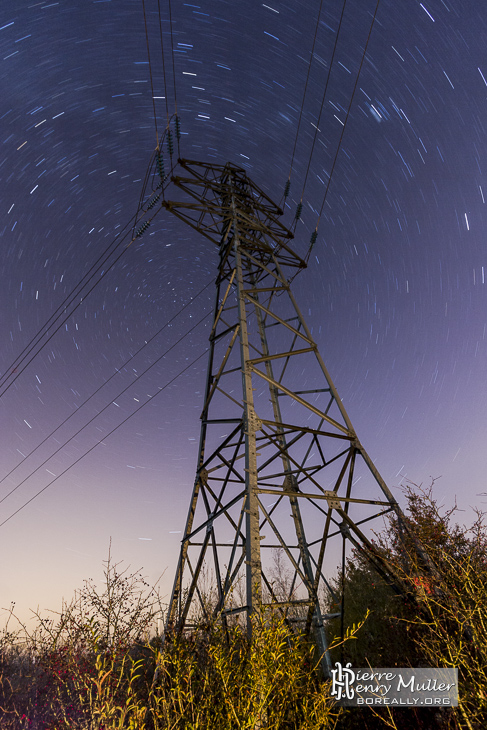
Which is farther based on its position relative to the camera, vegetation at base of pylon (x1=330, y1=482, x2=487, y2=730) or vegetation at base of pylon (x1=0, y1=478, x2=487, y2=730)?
vegetation at base of pylon (x1=330, y1=482, x2=487, y2=730)

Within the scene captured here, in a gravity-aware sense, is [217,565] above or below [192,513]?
below

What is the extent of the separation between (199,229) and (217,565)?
8.49 metres

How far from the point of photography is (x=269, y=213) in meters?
11.3

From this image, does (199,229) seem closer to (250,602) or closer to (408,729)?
(250,602)

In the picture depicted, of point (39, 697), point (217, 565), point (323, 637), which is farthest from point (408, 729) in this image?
point (39, 697)

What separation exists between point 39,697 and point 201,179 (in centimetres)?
2530

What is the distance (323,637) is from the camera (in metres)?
5.79

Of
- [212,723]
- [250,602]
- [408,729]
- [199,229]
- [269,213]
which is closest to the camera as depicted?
[212,723]

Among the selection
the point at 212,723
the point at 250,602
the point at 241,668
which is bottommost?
the point at 212,723

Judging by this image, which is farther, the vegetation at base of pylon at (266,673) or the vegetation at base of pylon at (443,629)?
the vegetation at base of pylon at (443,629)

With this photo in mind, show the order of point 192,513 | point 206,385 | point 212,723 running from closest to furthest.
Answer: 1. point 212,723
2. point 192,513
3. point 206,385

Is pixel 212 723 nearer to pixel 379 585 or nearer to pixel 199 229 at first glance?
pixel 199 229

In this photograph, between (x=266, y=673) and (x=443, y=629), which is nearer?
(x=266, y=673)

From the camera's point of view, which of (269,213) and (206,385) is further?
(269,213)
